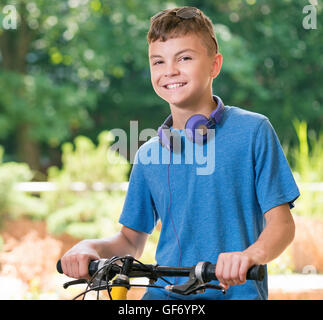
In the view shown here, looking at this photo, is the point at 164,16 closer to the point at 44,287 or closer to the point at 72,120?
the point at 44,287

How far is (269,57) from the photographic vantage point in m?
11.3

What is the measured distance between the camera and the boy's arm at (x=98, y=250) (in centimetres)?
147

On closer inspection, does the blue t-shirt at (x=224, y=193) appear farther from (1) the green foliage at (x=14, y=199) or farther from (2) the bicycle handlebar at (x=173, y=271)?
(1) the green foliage at (x=14, y=199)

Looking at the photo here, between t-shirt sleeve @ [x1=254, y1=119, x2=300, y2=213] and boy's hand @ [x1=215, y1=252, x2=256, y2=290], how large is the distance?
27cm

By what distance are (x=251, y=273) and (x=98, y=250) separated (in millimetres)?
485

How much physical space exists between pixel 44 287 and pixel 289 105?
8073mm

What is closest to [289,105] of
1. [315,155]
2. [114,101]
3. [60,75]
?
[114,101]

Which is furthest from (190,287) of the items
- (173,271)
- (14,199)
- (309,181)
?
(309,181)

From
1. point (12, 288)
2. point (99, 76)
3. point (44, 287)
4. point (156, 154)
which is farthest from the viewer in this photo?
point (99, 76)

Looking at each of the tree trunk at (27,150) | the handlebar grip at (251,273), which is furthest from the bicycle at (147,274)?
the tree trunk at (27,150)

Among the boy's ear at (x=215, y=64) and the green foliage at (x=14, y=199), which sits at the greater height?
the boy's ear at (x=215, y=64)

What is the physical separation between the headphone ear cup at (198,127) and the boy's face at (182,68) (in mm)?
59

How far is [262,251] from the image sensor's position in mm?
1389
